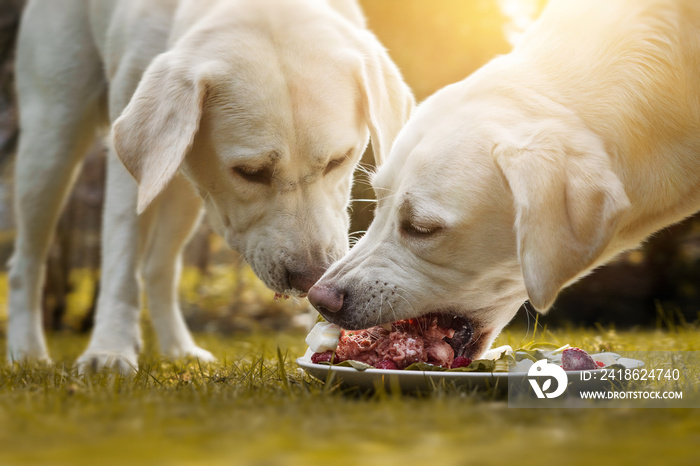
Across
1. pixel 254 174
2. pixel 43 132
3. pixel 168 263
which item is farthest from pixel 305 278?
pixel 43 132

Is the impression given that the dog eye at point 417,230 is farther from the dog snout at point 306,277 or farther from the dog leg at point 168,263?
the dog leg at point 168,263

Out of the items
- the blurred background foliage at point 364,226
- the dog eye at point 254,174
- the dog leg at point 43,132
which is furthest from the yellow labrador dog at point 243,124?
the blurred background foliage at point 364,226

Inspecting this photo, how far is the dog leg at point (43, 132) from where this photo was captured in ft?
14.4

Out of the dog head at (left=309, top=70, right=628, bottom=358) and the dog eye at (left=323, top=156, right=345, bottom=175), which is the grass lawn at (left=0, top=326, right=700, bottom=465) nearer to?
the dog head at (left=309, top=70, right=628, bottom=358)

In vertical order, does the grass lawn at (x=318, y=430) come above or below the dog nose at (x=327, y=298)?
above

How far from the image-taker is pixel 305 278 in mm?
3148

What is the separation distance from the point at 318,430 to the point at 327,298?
0.99 meters

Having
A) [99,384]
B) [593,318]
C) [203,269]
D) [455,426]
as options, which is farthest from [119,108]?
[203,269]

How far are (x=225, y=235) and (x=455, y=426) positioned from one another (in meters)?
2.22

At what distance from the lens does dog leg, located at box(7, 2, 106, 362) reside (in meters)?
4.39

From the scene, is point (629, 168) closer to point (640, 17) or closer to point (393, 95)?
point (640, 17)

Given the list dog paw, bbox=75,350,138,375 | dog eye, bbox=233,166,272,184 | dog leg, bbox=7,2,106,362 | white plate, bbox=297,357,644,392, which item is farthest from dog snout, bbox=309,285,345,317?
dog leg, bbox=7,2,106,362

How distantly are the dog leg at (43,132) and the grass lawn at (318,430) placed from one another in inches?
102

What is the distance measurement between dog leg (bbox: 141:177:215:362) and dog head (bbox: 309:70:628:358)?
7.44 feet
